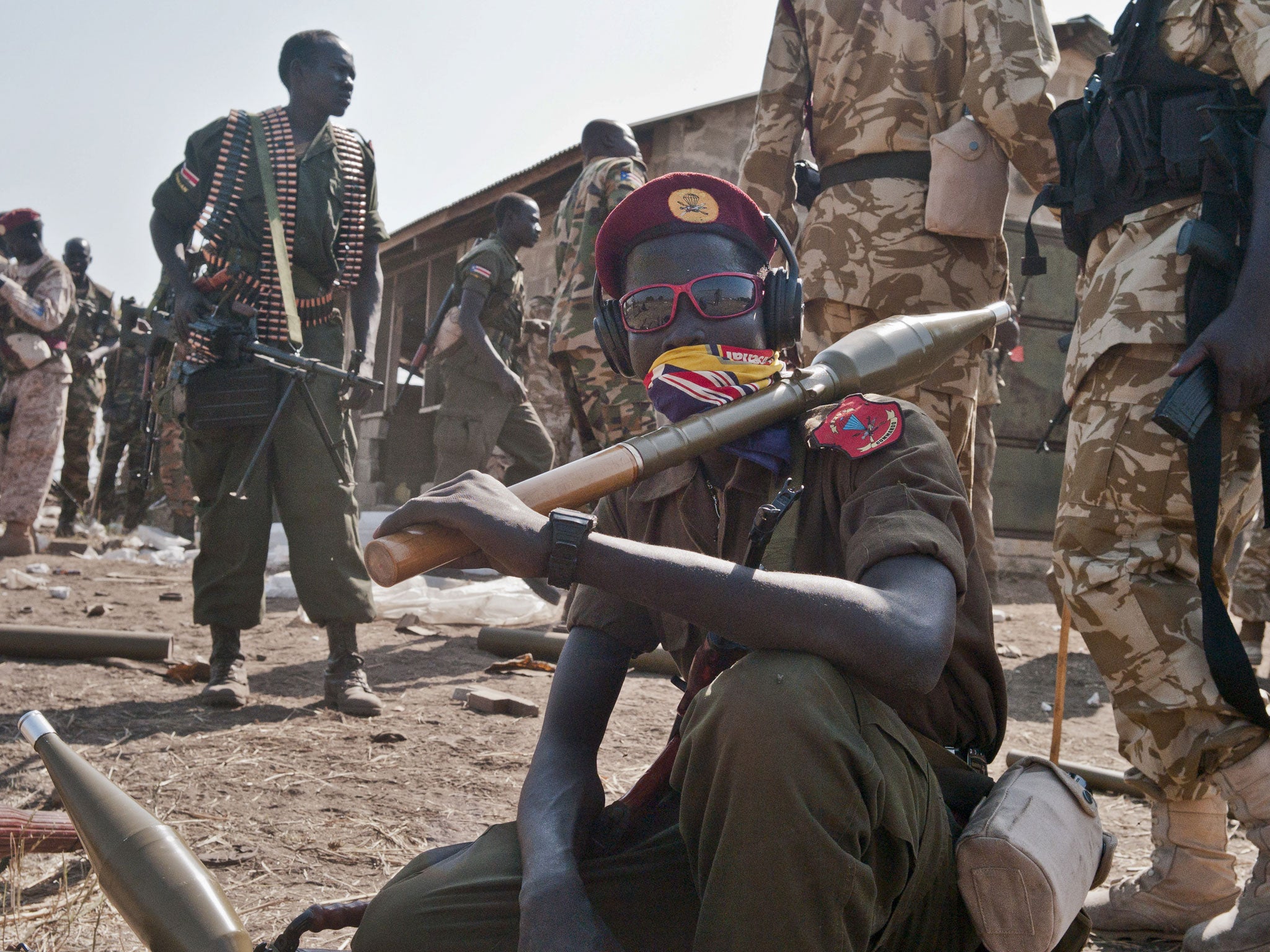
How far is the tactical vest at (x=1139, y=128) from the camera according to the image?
2354mm

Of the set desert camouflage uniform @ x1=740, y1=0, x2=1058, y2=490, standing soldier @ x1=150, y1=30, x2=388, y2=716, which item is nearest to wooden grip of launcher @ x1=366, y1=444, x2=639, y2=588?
desert camouflage uniform @ x1=740, y1=0, x2=1058, y2=490

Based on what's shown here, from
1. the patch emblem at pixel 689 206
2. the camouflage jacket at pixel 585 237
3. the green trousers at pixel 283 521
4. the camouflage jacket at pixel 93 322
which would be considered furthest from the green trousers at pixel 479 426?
the camouflage jacket at pixel 93 322

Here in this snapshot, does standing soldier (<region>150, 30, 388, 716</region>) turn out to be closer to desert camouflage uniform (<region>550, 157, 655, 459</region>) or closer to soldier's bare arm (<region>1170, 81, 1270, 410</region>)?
desert camouflage uniform (<region>550, 157, 655, 459</region>)

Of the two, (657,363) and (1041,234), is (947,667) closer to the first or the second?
(657,363)

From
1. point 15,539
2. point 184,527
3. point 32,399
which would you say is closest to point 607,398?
point 15,539

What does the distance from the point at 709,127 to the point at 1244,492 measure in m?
8.12

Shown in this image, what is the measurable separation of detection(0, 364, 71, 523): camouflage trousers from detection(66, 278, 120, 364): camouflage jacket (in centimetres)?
295

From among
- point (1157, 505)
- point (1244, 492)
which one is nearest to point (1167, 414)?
point (1157, 505)

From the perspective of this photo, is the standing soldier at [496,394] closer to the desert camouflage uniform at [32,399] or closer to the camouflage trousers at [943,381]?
the camouflage trousers at [943,381]

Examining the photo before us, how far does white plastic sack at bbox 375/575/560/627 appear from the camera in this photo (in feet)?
20.2

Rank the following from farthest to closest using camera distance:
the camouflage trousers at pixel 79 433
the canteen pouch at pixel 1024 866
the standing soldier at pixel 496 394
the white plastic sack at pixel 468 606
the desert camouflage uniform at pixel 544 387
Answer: the camouflage trousers at pixel 79 433
the desert camouflage uniform at pixel 544 387
the standing soldier at pixel 496 394
the white plastic sack at pixel 468 606
the canteen pouch at pixel 1024 866

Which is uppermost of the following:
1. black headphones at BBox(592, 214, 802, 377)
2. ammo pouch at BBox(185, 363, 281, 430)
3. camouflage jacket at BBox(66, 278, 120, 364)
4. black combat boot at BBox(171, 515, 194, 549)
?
camouflage jacket at BBox(66, 278, 120, 364)

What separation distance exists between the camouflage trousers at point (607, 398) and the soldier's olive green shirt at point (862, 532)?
3210mm

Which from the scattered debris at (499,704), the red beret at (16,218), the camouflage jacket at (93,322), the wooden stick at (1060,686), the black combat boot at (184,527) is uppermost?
the red beret at (16,218)
